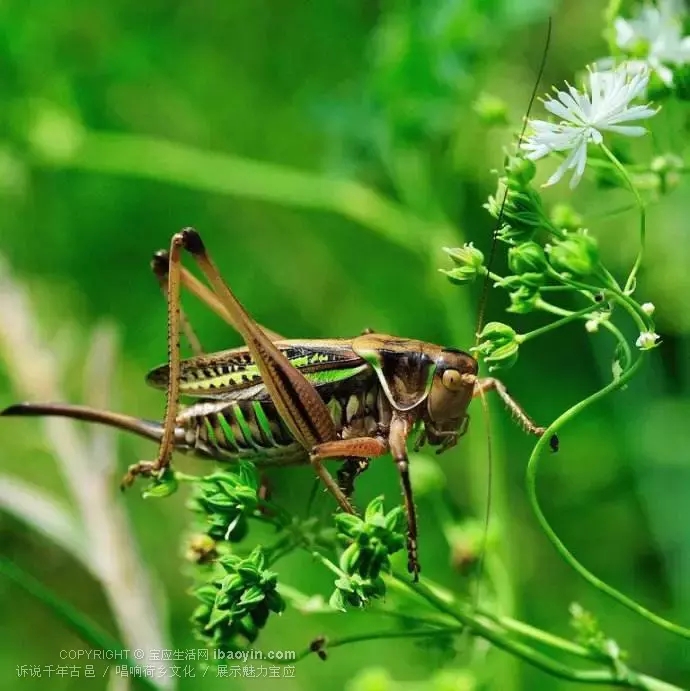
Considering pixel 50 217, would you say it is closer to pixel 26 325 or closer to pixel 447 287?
pixel 26 325

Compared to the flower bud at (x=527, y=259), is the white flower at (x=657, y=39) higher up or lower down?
higher up

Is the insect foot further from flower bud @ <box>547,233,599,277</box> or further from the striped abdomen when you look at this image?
flower bud @ <box>547,233,599,277</box>

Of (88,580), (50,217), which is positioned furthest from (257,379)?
(50,217)

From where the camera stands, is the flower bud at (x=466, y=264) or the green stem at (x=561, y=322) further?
the flower bud at (x=466, y=264)

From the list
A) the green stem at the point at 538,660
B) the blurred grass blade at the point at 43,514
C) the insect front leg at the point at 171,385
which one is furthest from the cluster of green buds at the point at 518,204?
the blurred grass blade at the point at 43,514

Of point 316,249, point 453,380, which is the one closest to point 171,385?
point 453,380

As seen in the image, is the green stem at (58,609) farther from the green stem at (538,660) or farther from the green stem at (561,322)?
the green stem at (561,322)

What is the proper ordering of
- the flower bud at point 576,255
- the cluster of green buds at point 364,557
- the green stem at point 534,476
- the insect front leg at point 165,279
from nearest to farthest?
the green stem at point 534,476
the flower bud at point 576,255
the cluster of green buds at point 364,557
the insect front leg at point 165,279
